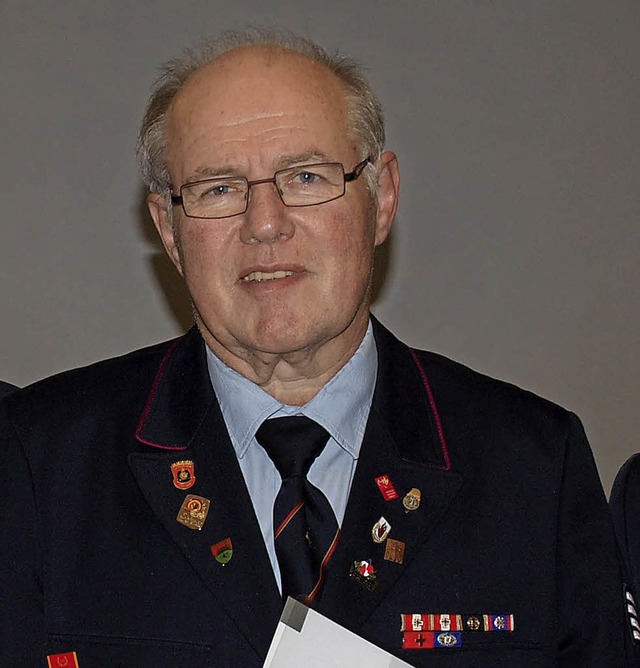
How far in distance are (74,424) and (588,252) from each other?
1707 mm

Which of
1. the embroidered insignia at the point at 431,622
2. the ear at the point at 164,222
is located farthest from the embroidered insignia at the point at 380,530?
the ear at the point at 164,222

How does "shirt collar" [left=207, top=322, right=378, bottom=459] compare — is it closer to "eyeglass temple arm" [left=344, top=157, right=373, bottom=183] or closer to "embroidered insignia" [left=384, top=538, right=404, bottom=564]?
"embroidered insignia" [left=384, top=538, right=404, bottom=564]

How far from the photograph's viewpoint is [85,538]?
5.95ft

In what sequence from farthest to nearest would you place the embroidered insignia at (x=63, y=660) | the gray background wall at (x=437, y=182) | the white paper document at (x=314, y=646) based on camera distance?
the gray background wall at (x=437, y=182)
the embroidered insignia at (x=63, y=660)
the white paper document at (x=314, y=646)

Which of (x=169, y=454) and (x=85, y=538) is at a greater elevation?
(x=169, y=454)

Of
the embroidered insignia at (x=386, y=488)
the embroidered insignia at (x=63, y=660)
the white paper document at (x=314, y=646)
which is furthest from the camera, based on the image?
the embroidered insignia at (x=386, y=488)

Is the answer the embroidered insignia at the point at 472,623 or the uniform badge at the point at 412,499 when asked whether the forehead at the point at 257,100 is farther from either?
the embroidered insignia at the point at 472,623

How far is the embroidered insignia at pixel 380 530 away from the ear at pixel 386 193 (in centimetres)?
45

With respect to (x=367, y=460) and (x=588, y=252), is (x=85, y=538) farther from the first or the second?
(x=588, y=252)

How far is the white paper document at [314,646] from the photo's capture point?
4.85ft

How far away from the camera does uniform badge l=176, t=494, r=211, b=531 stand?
1.81 m

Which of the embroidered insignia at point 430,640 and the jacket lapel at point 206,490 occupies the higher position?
the jacket lapel at point 206,490

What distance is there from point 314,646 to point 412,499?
1.43 ft

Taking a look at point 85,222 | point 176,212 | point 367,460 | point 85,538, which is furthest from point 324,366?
point 85,222
